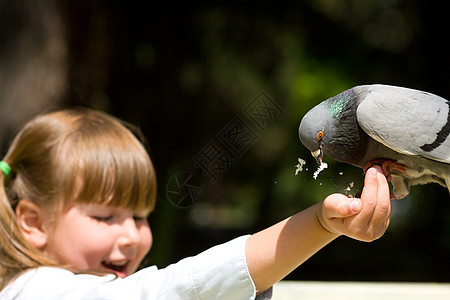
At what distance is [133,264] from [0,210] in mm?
472

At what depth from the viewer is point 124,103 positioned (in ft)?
15.6

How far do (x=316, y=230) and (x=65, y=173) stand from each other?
2.99 ft

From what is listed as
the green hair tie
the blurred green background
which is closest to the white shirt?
the green hair tie

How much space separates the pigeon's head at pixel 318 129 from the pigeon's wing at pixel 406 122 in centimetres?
11

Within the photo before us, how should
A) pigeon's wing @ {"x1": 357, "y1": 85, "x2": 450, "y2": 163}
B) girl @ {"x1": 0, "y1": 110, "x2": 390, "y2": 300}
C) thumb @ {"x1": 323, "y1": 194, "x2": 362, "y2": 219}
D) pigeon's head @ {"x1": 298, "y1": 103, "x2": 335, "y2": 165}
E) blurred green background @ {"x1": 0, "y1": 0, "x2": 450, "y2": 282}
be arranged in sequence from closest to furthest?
1. thumb @ {"x1": 323, "y1": 194, "x2": 362, "y2": 219}
2. girl @ {"x1": 0, "y1": 110, "x2": 390, "y2": 300}
3. pigeon's wing @ {"x1": 357, "y1": 85, "x2": 450, "y2": 163}
4. pigeon's head @ {"x1": 298, "y1": 103, "x2": 335, "y2": 165}
5. blurred green background @ {"x1": 0, "y1": 0, "x2": 450, "y2": 282}

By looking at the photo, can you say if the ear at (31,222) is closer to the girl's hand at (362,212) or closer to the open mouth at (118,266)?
the open mouth at (118,266)

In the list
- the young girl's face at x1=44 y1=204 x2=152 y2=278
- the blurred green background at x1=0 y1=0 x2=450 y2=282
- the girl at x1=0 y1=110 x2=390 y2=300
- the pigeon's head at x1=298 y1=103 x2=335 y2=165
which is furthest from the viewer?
the blurred green background at x1=0 y1=0 x2=450 y2=282

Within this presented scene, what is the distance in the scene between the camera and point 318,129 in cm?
146

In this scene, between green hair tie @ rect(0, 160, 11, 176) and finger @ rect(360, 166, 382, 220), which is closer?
finger @ rect(360, 166, 382, 220)

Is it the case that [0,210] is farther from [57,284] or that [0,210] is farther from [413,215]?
[413,215]

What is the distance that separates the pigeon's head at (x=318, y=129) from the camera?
145 cm

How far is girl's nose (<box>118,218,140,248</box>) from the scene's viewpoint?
5.37 ft

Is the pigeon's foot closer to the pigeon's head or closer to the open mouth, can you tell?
the pigeon's head

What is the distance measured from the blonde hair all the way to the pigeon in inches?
24.9
